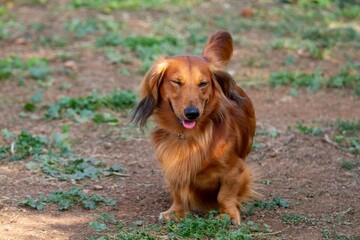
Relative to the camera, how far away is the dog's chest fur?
15.9ft

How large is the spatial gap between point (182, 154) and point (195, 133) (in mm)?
163

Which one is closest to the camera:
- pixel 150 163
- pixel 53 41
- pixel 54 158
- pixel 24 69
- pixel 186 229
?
pixel 186 229

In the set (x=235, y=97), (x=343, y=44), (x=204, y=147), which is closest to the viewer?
(x=204, y=147)

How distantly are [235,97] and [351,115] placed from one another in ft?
8.69

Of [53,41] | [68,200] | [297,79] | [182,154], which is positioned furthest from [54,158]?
[53,41]

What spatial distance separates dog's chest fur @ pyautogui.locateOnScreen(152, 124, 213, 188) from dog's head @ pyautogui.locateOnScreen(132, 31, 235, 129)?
5.9 inches

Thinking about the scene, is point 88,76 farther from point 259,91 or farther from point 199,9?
point 199,9

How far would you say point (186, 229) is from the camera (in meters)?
4.54

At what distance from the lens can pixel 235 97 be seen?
16.9 ft

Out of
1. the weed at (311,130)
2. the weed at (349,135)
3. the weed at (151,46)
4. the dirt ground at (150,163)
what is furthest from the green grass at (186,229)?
the weed at (151,46)

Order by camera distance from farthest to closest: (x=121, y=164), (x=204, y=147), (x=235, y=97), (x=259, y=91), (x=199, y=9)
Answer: (x=199, y=9), (x=259, y=91), (x=121, y=164), (x=235, y=97), (x=204, y=147)

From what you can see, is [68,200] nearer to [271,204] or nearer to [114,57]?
[271,204]

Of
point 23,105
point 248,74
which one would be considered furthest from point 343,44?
point 23,105

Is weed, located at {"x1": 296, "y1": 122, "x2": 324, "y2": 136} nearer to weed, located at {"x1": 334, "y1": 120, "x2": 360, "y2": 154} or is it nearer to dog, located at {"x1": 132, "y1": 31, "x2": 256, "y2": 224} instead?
weed, located at {"x1": 334, "y1": 120, "x2": 360, "y2": 154}
